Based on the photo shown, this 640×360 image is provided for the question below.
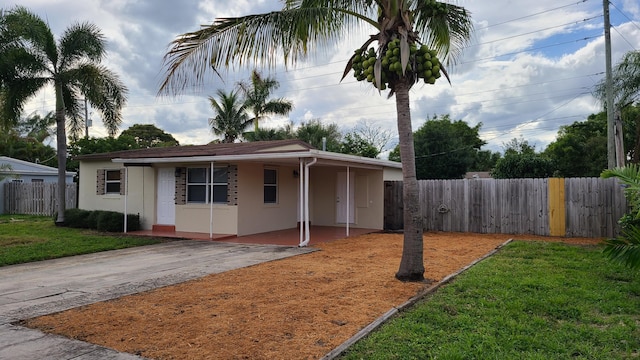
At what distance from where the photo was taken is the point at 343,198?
52.1 feet

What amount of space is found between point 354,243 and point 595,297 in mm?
6476

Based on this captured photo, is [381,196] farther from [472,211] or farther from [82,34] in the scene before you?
[82,34]

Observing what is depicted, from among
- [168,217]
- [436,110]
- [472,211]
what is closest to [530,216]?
[472,211]

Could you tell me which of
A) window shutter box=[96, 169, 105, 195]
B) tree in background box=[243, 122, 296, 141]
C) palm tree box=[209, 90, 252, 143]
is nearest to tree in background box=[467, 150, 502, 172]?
tree in background box=[243, 122, 296, 141]

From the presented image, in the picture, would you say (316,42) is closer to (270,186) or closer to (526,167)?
(270,186)

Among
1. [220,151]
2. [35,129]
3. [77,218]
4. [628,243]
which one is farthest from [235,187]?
[35,129]

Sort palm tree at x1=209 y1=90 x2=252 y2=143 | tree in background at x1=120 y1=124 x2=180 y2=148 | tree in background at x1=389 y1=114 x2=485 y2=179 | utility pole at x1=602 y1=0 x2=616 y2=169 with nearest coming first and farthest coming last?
1. utility pole at x1=602 y1=0 x2=616 y2=169
2. tree in background at x1=389 y1=114 x2=485 y2=179
3. palm tree at x1=209 y1=90 x2=252 y2=143
4. tree in background at x1=120 y1=124 x2=180 y2=148

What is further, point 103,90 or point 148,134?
point 148,134

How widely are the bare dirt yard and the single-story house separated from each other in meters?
4.23

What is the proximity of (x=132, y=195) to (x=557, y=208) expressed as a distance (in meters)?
13.4

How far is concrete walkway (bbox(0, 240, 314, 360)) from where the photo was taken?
4152 mm

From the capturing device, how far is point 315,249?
10.4 m

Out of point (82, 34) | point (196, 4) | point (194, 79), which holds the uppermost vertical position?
point (82, 34)

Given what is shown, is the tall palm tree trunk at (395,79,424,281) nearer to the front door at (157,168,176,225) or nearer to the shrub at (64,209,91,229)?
the front door at (157,168,176,225)
